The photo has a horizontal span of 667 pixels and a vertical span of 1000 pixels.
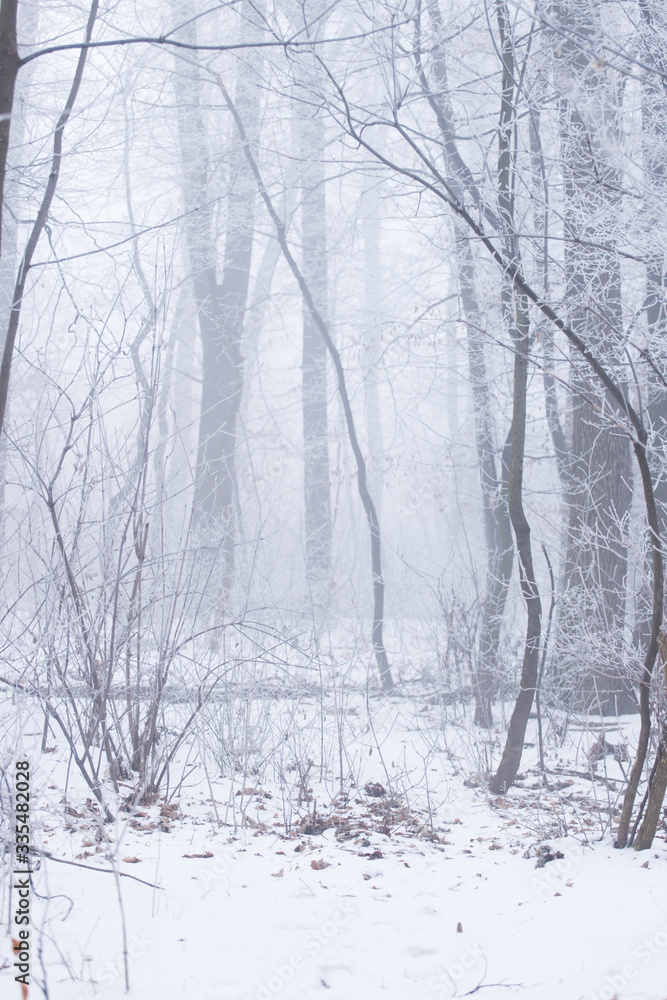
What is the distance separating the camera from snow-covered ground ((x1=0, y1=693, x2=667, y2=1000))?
2.35 m

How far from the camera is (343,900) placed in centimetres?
306

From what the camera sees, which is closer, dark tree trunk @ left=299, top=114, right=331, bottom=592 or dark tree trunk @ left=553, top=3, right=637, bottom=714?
dark tree trunk @ left=553, top=3, right=637, bottom=714

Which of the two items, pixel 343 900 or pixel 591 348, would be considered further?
pixel 591 348

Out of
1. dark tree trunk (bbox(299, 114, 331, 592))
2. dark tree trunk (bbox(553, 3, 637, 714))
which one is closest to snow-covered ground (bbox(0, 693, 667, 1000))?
dark tree trunk (bbox(553, 3, 637, 714))

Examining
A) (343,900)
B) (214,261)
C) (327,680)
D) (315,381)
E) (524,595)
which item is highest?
(214,261)

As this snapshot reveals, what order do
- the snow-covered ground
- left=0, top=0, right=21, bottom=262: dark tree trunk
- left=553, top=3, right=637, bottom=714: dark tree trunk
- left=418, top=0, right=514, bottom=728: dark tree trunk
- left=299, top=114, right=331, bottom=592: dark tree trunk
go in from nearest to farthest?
the snow-covered ground < left=0, top=0, right=21, bottom=262: dark tree trunk < left=553, top=3, right=637, bottom=714: dark tree trunk < left=418, top=0, right=514, bottom=728: dark tree trunk < left=299, top=114, right=331, bottom=592: dark tree trunk

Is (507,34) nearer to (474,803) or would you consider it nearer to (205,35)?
(474,803)

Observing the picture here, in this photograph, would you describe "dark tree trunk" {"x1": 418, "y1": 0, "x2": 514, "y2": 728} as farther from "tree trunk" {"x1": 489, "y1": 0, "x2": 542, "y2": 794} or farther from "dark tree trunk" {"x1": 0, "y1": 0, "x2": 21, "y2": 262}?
"dark tree trunk" {"x1": 0, "y1": 0, "x2": 21, "y2": 262}

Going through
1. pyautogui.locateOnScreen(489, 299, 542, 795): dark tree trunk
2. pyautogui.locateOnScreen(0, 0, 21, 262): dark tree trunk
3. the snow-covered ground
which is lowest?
the snow-covered ground

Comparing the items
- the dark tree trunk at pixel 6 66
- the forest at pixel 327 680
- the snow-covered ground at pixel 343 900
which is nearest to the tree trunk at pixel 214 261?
the forest at pixel 327 680

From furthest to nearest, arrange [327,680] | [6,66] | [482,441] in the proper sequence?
[482,441], [327,680], [6,66]

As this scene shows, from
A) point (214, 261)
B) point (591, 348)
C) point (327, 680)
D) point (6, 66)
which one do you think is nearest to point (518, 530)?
point (327, 680)

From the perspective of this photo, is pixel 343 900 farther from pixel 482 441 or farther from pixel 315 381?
pixel 315 381

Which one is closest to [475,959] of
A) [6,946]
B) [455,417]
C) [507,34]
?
[6,946]
